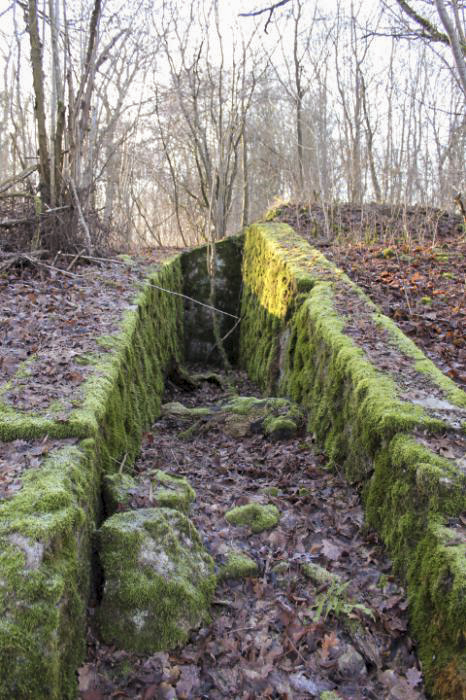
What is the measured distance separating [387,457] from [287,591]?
112cm

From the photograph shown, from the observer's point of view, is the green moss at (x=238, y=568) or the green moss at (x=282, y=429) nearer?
the green moss at (x=238, y=568)

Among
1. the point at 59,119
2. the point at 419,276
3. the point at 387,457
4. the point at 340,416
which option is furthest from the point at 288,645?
the point at 59,119

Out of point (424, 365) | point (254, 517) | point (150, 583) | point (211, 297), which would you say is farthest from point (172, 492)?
point (211, 297)

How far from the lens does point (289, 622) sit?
299 centimetres

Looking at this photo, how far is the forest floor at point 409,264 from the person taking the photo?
6145 mm

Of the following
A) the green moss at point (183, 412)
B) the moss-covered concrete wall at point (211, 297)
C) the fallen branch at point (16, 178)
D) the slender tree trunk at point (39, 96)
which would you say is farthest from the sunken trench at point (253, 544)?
the moss-covered concrete wall at point (211, 297)

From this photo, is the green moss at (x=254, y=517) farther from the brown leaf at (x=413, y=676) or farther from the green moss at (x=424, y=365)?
the green moss at (x=424, y=365)

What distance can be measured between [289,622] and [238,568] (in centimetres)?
49

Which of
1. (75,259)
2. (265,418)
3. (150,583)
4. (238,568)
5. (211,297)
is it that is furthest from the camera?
(211,297)

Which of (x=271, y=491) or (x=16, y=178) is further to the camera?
(x=16, y=178)

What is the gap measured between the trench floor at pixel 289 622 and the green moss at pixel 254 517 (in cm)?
5

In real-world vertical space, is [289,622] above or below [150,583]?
below

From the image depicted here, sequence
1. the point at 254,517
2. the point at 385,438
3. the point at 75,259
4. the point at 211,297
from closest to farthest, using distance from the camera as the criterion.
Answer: the point at 385,438, the point at 254,517, the point at 75,259, the point at 211,297

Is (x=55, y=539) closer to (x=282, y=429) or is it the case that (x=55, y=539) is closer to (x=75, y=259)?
(x=282, y=429)
